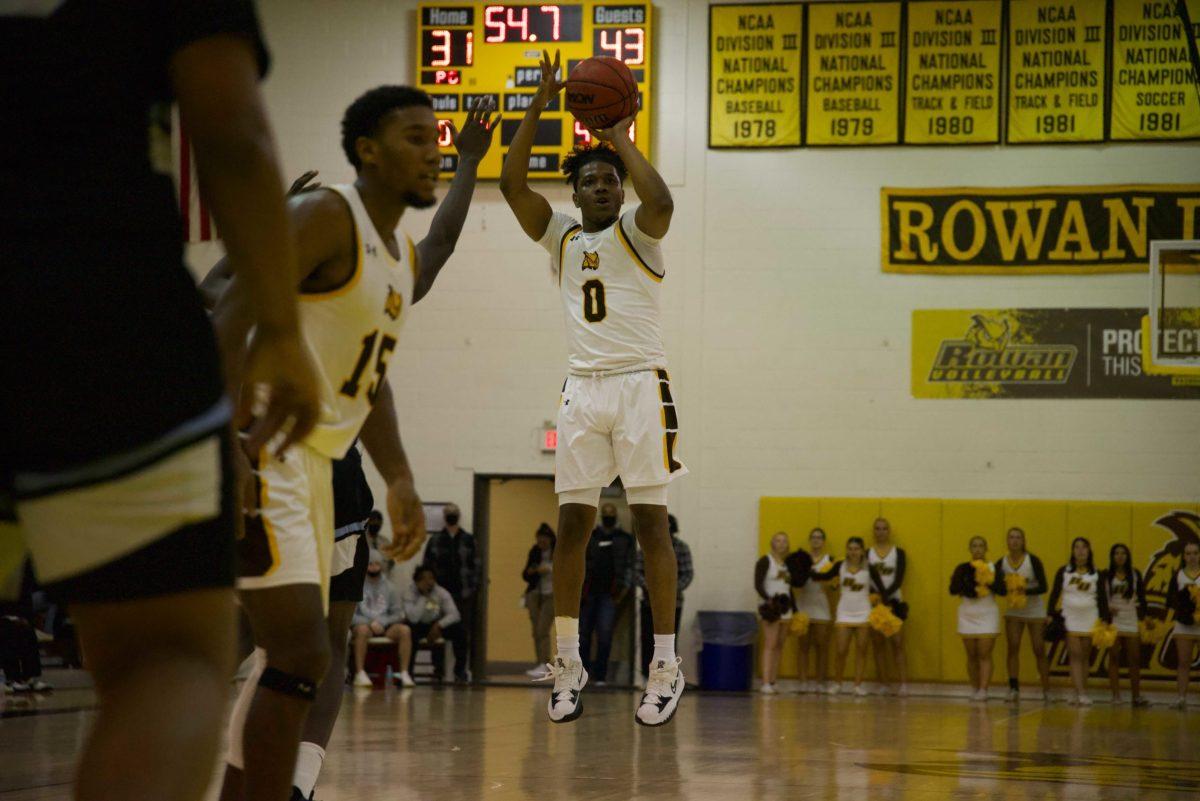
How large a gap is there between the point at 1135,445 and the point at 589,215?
11671 mm

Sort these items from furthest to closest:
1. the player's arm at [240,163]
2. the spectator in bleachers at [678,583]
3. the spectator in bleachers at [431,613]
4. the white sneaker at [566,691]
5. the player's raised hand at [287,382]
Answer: the spectator in bleachers at [431,613] < the spectator in bleachers at [678,583] < the white sneaker at [566,691] < the player's raised hand at [287,382] < the player's arm at [240,163]

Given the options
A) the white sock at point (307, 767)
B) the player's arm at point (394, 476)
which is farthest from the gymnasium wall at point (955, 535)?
the player's arm at point (394, 476)

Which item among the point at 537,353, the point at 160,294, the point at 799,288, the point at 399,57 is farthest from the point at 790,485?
the point at 160,294

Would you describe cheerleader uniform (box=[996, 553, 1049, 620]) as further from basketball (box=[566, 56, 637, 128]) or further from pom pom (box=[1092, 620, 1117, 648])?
basketball (box=[566, 56, 637, 128])

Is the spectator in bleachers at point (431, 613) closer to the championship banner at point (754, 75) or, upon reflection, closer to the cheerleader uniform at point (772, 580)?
the cheerleader uniform at point (772, 580)

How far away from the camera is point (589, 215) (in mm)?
6285

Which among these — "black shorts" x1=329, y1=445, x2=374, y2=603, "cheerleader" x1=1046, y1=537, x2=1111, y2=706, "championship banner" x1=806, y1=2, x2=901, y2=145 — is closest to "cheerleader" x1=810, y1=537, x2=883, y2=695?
"cheerleader" x1=1046, y1=537, x2=1111, y2=706

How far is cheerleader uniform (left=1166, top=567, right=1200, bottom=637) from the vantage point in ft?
49.3

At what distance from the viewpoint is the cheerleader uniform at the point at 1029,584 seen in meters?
15.6

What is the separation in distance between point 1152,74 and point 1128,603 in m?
6.07

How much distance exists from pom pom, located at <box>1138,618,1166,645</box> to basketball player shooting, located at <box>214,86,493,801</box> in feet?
45.2

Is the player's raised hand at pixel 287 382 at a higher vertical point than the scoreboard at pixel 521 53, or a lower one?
Answer: lower

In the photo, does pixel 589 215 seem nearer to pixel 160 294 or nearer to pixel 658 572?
pixel 658 572

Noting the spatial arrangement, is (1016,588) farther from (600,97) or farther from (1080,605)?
(600,97)
